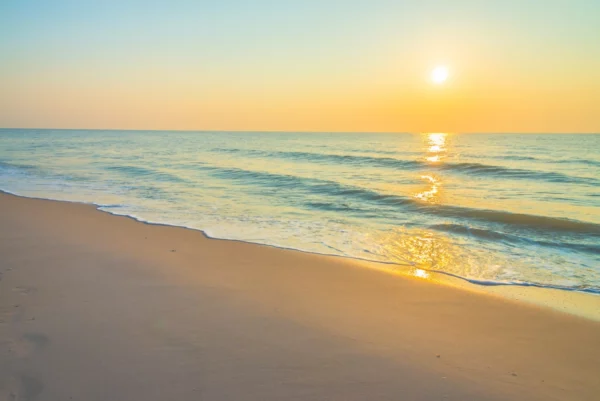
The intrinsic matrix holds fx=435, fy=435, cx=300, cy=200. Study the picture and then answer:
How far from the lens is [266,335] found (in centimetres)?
473

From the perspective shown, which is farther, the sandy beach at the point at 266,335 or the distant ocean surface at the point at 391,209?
the distant ocean surface at the point at 391,209

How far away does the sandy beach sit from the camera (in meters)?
3.77

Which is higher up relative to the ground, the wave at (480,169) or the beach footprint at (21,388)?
the wave at (480,169)

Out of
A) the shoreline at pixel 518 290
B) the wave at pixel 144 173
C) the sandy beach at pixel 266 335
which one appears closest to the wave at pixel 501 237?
the shoreline at pixel 518 290

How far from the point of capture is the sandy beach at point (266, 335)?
149 inches

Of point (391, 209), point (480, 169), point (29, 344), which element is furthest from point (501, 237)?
point (480, 169)

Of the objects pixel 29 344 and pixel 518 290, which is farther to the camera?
pixel 518 290

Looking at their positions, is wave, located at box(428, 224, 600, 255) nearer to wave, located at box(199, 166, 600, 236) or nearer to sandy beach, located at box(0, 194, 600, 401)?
wave, located at box(199, 166, 600, 236)

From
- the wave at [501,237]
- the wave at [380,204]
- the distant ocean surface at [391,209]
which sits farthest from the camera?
the wave at [380,204]

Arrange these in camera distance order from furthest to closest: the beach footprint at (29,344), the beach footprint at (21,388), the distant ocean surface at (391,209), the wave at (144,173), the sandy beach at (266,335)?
the wave at (144,173) < the distant ocean surface at (391,209) < the beach footprint at (29,344) < the sandy beach at (266,335) < the beach footprint at (21,388)

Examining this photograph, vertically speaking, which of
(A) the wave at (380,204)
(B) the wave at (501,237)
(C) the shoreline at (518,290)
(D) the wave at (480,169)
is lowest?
(C) the shoreline at (518,290)

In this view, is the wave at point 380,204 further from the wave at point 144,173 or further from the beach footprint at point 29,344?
the beach footprint at point 29,344

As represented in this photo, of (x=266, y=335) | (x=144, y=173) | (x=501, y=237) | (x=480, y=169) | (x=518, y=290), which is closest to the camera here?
(x=266, y=335)

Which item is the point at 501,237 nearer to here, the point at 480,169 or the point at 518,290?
the point at 518,290
